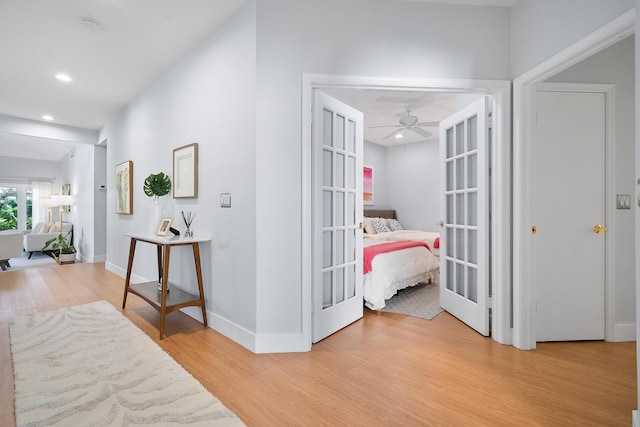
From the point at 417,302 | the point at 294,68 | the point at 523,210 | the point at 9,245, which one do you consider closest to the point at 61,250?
the point at 9,245


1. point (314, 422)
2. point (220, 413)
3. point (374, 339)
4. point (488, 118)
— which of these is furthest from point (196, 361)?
point (488, 118)

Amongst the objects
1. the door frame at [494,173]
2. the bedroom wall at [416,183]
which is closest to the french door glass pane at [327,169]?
the door frame at [494,173]

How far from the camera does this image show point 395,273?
3564mm

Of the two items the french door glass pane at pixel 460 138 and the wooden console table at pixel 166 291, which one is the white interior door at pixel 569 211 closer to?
the french door glass pane at pixel 460 138

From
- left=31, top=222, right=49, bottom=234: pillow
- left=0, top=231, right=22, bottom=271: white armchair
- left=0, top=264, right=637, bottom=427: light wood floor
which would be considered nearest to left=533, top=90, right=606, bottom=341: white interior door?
left=0, top=264, right=637, bottom=427: light wood floor

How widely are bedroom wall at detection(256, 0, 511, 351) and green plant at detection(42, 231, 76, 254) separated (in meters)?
6.45

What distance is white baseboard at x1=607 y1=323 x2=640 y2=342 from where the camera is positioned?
2496 mm

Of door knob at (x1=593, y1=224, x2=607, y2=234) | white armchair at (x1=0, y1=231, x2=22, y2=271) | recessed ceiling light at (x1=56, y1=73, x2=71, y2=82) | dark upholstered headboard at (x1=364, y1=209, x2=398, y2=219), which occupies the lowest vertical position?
white armchair at (x1=0, y1=231, x2=22, y2=271)

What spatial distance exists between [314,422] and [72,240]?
328 inches

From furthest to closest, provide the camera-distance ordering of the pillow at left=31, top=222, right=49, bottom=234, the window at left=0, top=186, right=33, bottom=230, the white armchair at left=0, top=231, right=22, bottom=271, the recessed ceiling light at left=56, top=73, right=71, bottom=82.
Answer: the window at left=0, top=186, right=33, bottom=230
the pillow at left=31, top=222, right=49, bottom=234
the white armchair at left=0, top=231, right=22, bottom=271
the recessed ceiling light at left=56, top=73, right=71, bottom=82

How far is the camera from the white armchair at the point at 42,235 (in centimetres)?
707

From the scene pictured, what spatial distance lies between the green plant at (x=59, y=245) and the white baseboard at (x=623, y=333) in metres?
8.61

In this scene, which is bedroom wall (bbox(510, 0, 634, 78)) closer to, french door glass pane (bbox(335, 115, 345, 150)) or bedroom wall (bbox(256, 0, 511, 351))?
bedroom wall (bbox(256, 0, 511, 351))

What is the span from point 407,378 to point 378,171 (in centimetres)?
571
